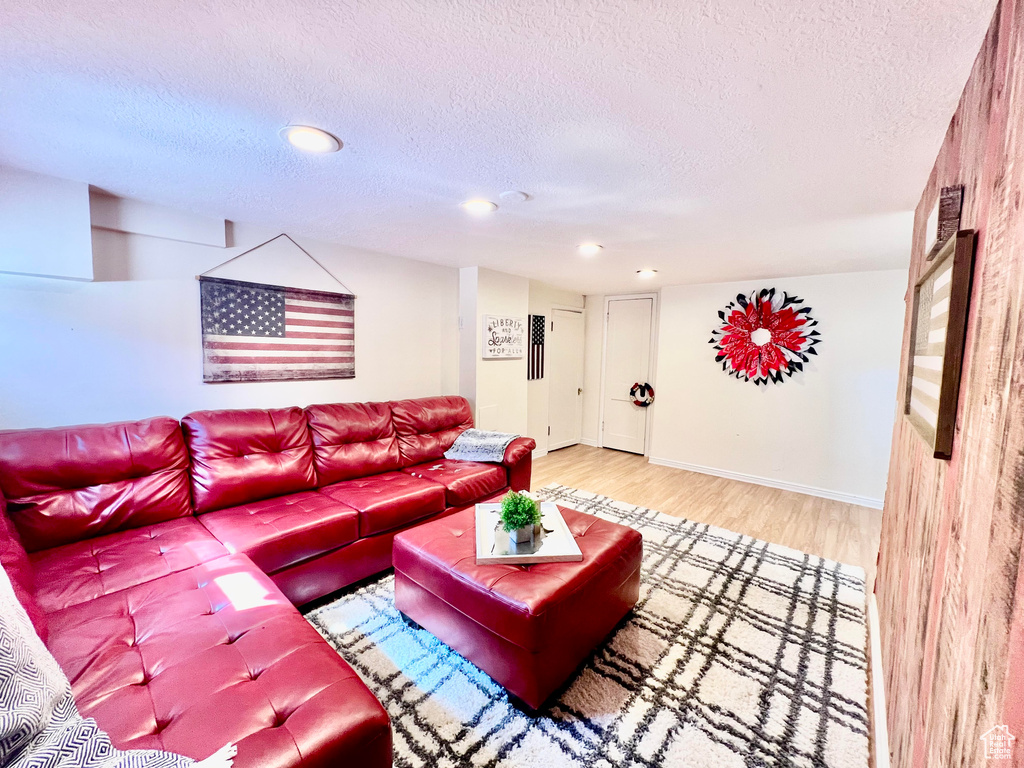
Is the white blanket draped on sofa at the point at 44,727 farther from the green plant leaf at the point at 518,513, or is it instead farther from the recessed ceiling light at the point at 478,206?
the recessed ceiling light at the point at 478,206

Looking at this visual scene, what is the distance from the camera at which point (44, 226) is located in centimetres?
185

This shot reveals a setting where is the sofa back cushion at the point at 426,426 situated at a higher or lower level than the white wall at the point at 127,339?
lower

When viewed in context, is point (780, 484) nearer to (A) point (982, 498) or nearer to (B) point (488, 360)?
(B) point (488, 360)

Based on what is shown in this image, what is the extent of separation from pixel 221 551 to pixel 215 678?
81 centimetres

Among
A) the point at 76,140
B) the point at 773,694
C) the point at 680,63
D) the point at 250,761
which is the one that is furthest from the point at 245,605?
the point at 680,63

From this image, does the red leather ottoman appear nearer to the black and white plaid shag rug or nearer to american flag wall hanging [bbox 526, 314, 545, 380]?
the black and white plaid shag rug

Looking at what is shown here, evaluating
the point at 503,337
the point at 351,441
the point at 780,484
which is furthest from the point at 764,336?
the point at 351,441

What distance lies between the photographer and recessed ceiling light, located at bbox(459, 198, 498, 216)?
6.86 ft

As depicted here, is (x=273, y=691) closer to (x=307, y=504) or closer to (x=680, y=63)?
(x=307, y=504)

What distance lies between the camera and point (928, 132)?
1313mm

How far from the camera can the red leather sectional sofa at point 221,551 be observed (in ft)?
3.23

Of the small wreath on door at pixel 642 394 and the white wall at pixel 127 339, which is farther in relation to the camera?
the small wreath on door at pixel 642 394

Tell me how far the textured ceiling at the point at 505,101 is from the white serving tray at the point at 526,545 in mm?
1626

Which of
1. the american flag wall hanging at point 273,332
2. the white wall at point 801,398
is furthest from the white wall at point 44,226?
the white wall at point 801,398
